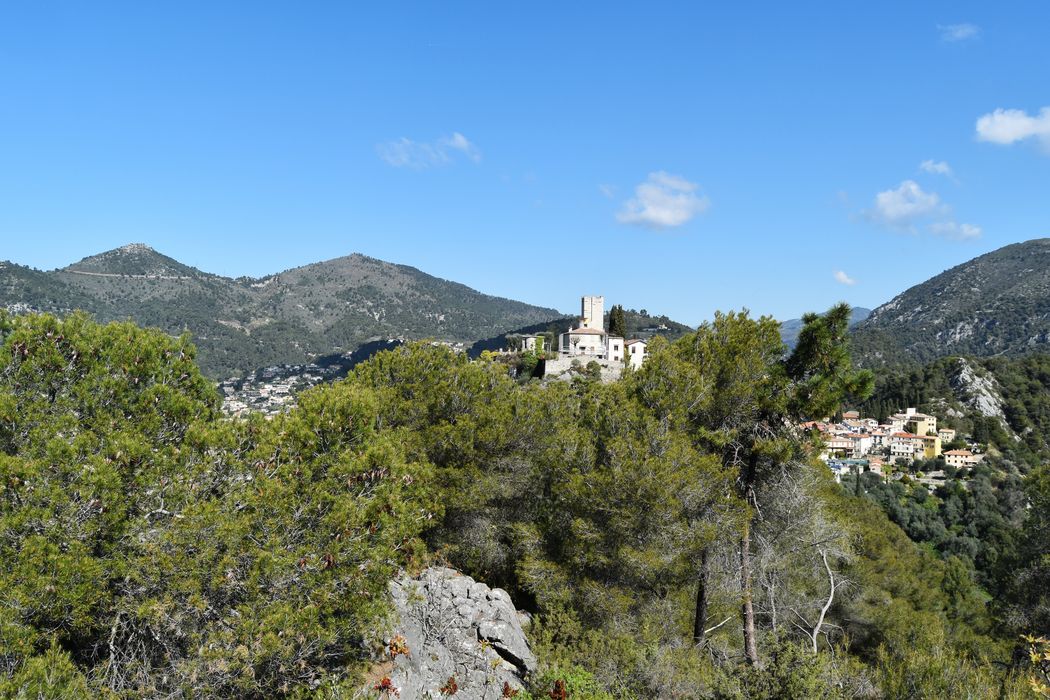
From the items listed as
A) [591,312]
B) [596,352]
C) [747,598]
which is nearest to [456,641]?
[747,598]

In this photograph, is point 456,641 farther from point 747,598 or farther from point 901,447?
point 901,447

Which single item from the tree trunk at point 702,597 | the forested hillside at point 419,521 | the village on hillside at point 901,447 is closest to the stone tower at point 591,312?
the village on hillside at point 901,447

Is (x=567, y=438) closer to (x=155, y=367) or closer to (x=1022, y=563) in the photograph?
(x=155, y=367)

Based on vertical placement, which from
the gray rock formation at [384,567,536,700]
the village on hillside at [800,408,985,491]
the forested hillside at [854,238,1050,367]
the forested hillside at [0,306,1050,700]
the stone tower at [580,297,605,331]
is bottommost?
the village on hillside at [800,408,985,491]

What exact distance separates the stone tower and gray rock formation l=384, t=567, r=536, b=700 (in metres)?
68.0

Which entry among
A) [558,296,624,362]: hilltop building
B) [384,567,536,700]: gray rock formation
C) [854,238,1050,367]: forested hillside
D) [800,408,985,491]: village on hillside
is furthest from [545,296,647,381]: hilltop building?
[854,238,1050,367]: forested hillside

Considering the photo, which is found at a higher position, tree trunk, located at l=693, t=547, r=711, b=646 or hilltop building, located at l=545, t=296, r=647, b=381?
hilltop building, located at l=545, t=296, r=647, b=381

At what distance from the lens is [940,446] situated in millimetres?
90188

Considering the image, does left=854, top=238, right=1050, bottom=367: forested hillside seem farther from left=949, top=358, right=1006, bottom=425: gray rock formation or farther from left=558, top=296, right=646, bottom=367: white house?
left=558, top=296, right=646, bottom=367: white house

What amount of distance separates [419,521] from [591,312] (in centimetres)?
6908

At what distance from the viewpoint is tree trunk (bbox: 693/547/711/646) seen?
1101cm

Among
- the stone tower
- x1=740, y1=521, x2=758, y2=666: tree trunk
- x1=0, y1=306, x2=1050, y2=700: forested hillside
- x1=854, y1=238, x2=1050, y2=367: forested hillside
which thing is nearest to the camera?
x1=0, y1=306, x2=1050, y2=700: forested hillside

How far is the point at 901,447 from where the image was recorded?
294 feet

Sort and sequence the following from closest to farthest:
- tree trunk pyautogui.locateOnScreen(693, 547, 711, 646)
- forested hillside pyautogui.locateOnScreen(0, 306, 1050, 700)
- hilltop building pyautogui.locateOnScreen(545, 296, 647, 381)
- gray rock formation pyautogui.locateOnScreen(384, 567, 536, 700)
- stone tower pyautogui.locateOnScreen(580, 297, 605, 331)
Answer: forested hillside pyautogui.locateOnScreen(0, 306, 1050, 700), gray rock formation pyautogui.locateOnScreen(384, 567, 536, 700), tree trunk pyautogui.locateOnScreen(693, 547, 711, 646), hilltop building pyautogui.locateOnScreen(545, 296, 647, 381), stone tower pyautogui.locateOnScreen(580, 297, 605, 331)
